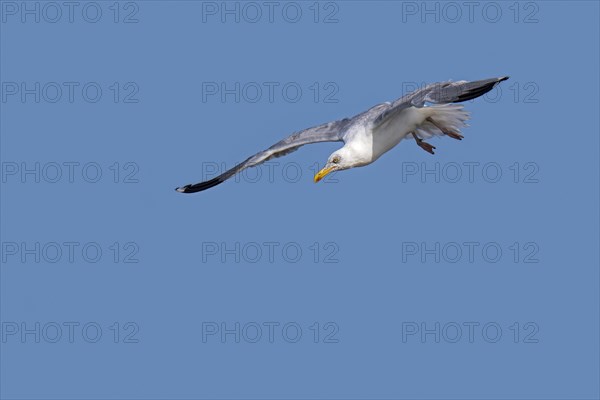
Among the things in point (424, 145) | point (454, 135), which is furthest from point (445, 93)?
point (424, 145)

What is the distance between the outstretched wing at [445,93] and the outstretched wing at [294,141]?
1510mm

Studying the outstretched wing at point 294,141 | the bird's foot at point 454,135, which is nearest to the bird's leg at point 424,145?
the bird's foot at point 454,135

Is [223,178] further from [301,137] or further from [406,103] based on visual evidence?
[406,103]

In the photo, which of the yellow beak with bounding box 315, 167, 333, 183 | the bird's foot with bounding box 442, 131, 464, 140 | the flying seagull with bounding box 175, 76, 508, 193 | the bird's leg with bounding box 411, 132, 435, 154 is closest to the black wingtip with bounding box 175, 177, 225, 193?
the flying seagull with bounding box 175, 76, 508, 193

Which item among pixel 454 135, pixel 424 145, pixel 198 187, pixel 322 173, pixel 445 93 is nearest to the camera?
pixel 445 93

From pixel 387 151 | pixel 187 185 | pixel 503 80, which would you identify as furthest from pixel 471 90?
pixel 187 185

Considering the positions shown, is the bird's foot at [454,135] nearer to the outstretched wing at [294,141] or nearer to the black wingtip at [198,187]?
the outstretched wing at [294,141]

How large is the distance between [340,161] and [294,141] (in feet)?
3.99

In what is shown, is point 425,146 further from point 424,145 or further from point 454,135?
point 454,135

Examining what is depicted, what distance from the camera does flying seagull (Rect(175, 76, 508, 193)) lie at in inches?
560

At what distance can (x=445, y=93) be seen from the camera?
46.6 feet

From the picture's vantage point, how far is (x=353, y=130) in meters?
15.5

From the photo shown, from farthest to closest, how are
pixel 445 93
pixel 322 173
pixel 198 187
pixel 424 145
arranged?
pixel 198 187 → pixel 424 145 → pixel 322 173 → pixel 445 93

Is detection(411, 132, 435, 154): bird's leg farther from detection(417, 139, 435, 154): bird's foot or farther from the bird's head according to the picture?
the bird's head
